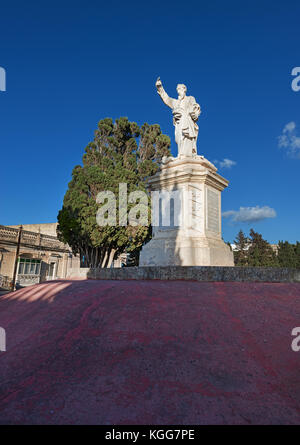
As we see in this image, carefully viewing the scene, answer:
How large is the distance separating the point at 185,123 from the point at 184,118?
19cm

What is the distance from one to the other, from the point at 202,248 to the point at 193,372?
5264 millimetres

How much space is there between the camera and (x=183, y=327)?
3.96 m

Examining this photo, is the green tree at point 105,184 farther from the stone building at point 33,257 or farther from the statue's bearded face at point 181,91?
the statue's bearded face at point 181,91

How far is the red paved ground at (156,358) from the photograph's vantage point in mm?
2498

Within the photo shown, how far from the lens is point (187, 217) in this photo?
858cm

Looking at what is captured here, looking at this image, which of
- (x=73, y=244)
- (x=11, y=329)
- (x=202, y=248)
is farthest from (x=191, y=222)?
(x=73, y=244)

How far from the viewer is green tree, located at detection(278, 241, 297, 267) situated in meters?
27.3

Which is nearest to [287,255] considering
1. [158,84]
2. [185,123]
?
[185,123]

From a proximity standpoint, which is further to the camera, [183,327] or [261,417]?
[183,327]

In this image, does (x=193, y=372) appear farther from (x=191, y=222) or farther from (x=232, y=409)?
(x=191, y=222)

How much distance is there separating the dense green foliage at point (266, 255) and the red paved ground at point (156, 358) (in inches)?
949

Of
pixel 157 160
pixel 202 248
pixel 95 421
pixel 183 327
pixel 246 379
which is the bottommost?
pixel 95 421

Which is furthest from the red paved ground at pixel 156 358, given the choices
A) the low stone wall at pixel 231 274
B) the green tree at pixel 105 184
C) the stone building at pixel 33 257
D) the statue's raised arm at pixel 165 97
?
the stone building at pixel 33 257
